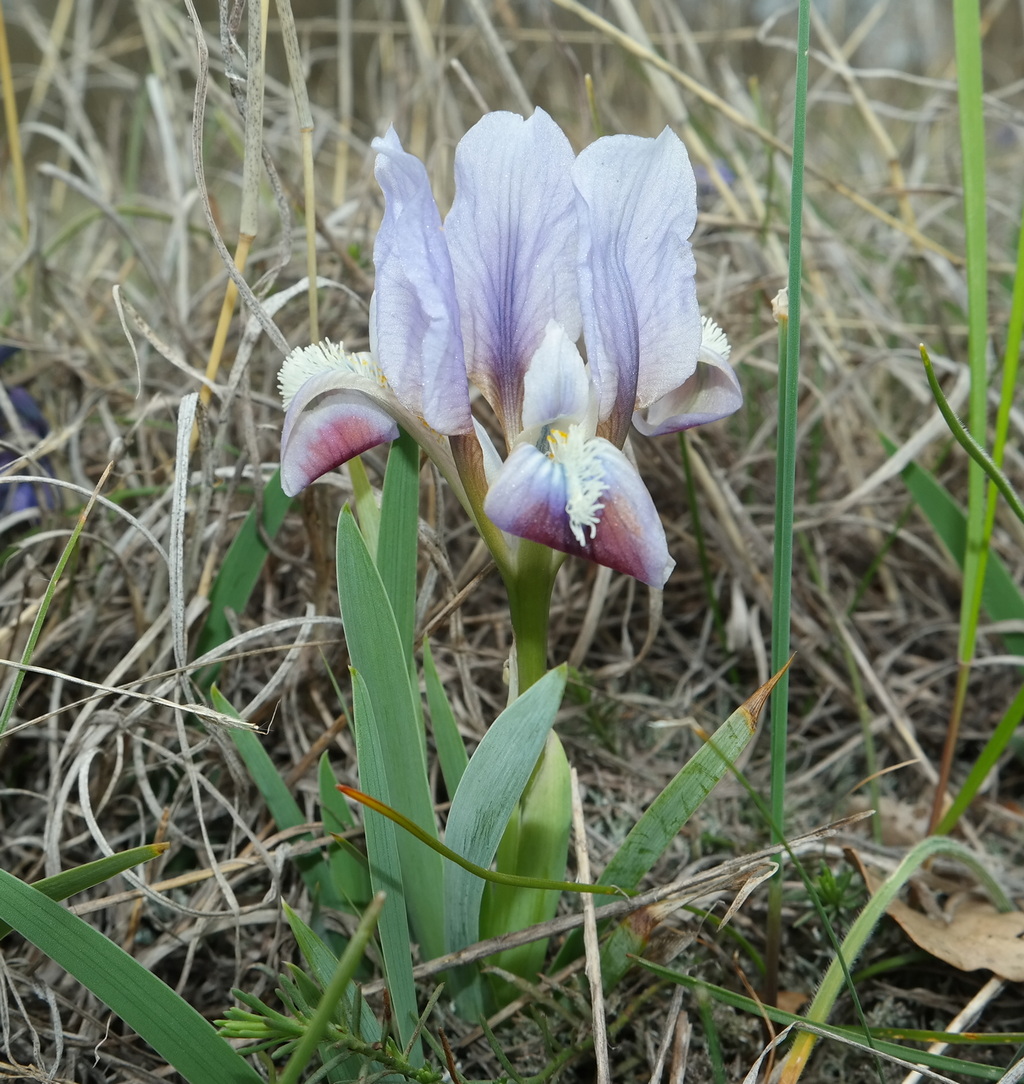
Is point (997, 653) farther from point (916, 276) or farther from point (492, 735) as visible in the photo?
point (492, 735)

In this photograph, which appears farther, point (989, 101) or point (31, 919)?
point (989, 101)

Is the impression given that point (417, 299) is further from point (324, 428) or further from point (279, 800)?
point (279, 800)

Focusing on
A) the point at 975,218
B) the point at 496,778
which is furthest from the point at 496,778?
the point at 975,218

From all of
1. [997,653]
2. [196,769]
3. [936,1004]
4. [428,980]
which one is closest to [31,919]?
[196,769]

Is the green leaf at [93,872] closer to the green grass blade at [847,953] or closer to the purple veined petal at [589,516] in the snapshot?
the purple veined petal at [589,516]

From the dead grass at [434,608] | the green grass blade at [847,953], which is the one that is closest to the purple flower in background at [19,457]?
the dead grass at [434,608]

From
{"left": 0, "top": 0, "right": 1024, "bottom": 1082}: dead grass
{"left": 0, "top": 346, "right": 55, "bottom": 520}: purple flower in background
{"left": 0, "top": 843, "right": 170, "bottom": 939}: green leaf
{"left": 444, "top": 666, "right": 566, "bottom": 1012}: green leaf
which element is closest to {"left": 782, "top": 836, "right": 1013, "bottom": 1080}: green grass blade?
{"left": 0, "top": 0, "right": 1024, "bottom": 1082}: dead grass

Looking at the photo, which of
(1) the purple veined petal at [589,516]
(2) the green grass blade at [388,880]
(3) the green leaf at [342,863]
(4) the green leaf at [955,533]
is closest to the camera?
(1) the purple veined petal at [589,516]
